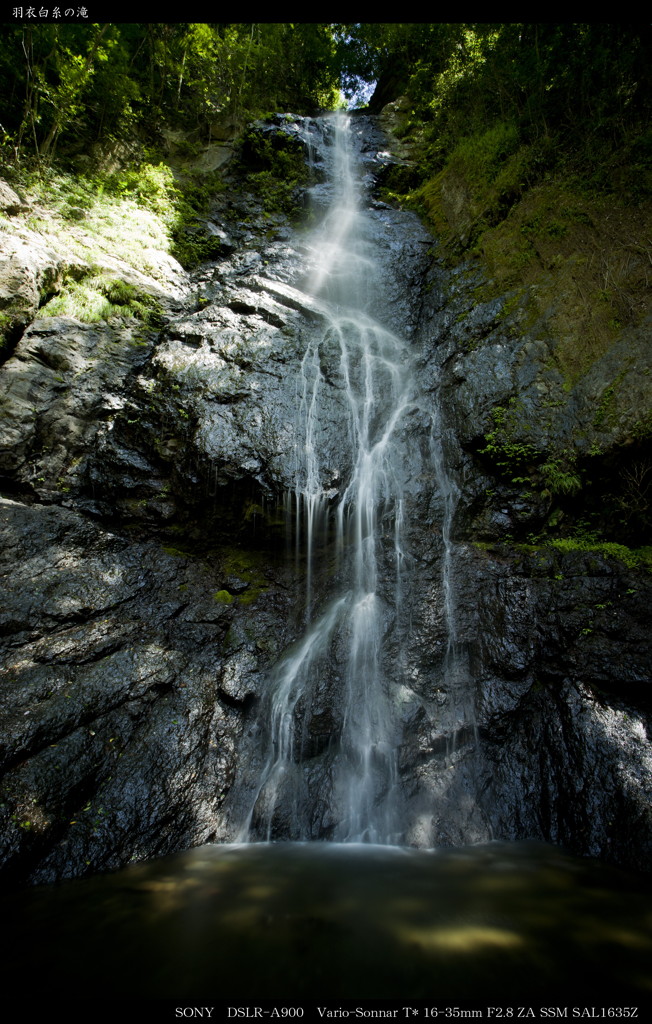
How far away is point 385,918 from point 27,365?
8547 mm

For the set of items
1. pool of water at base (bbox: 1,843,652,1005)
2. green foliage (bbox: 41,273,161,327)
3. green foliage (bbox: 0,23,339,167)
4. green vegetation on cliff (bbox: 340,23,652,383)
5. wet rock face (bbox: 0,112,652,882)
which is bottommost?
pool of water at base (bbox: 1,843,652,1005)

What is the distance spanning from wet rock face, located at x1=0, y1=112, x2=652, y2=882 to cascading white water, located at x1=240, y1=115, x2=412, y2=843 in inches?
5.4

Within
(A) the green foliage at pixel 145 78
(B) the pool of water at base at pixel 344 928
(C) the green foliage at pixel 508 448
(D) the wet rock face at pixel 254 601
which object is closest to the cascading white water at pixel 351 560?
(D) the wet rock face at pixel 254 601

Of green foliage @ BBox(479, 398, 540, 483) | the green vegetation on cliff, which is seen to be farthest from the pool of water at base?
the green vegetation on cliff

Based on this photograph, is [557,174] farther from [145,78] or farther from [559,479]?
[145,78]

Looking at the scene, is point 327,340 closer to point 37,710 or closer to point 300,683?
point 300,683

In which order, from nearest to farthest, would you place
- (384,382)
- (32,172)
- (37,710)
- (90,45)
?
1. (37,710)
2. (384,382)
3. (32,172)
4. (90,45)

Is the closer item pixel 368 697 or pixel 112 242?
pixel 368 697

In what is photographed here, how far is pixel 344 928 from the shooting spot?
2879 mm

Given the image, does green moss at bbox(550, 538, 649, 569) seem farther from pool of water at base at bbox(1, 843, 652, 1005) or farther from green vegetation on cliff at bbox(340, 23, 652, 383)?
pool of water at base at bbox(1, 843, 652, 1005)

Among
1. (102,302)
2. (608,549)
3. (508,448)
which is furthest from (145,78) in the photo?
(608,549)

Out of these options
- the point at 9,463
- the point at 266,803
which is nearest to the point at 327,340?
the point at 9,463

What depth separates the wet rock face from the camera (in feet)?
14.0

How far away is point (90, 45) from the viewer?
375 inches
